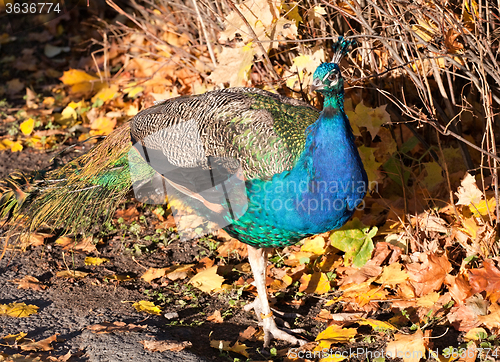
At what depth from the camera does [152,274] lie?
11.1ft

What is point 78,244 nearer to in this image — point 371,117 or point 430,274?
point 371,117

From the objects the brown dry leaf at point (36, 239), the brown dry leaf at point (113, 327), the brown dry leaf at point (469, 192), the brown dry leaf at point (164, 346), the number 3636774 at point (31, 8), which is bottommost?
the brown dry leaf at point (164, 346)

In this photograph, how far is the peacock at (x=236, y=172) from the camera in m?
2.52

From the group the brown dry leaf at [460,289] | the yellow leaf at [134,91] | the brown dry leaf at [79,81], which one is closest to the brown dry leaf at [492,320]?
the brown dry leaf at [460,289]

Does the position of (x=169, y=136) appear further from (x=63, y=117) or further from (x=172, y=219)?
(x=63, y=117)

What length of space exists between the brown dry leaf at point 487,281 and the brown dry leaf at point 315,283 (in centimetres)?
84

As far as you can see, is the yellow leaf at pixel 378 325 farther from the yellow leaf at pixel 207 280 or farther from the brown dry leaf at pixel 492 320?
the yellow leaf at pixel 207 280

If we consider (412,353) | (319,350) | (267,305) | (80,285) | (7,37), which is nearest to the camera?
(412,353)

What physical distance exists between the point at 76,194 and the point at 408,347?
2.21 meters

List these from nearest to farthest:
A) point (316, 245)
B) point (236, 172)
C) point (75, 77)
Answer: point (236, 172) < point (316, 245) < point (75, 77)

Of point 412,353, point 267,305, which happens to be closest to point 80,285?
point 267,305

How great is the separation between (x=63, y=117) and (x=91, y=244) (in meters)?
2.07

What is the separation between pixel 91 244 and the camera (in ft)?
12.1

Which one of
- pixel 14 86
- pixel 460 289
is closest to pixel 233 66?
pixel 460 289
